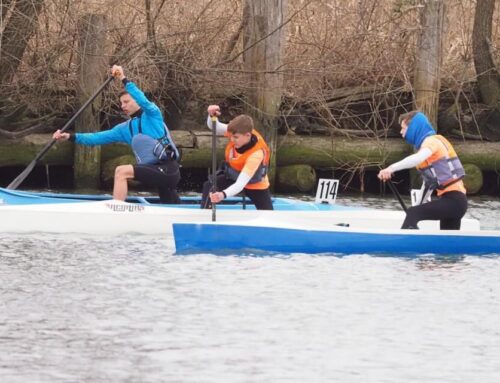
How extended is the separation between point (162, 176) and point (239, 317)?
15.4ft

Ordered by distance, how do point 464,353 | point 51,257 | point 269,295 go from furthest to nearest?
point 51,257
point 269,295
point 464,353

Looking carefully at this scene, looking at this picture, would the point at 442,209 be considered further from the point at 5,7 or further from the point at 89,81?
the point at 5,7

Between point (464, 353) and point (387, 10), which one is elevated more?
point (387, 10)

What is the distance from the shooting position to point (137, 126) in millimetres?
14328

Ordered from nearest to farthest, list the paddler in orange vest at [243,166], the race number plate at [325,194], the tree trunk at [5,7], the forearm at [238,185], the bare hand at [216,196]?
the bare hand at [216,196]
the forearm at [238,185]
the paddler in orange vest at [243,166]
the race number plate at [325,194]
the tree trunk at [5,7]

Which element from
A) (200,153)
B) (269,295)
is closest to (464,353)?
(269,295)

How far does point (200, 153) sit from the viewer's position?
62.9ft

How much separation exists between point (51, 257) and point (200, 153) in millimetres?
6939

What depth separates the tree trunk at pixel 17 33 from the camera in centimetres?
1830

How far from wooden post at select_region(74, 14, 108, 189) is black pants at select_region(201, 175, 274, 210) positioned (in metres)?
4.57

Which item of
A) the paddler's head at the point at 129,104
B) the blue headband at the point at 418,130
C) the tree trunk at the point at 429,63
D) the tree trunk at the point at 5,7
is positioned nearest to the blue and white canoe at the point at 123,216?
the paddler's head at the point at 129,104

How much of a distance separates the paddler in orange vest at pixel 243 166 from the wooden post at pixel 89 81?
170 inches

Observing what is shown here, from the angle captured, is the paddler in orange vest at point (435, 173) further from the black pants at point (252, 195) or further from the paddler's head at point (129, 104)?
the paddler's head at point (129, 104)

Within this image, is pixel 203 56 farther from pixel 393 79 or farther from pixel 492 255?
pixel 492 255
